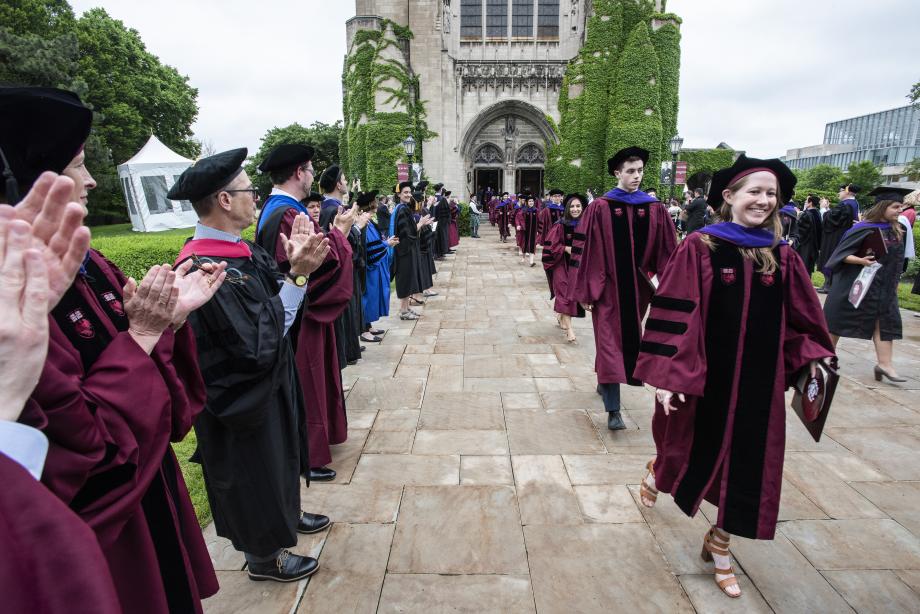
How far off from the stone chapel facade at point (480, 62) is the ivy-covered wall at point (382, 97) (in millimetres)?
802

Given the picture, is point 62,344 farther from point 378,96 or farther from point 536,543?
point 378,96

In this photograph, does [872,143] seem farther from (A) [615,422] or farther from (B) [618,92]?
(A) [615,422]

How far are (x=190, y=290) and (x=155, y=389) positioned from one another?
1.24ft

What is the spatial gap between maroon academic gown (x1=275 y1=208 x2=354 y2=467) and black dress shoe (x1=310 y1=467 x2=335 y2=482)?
0.09 m

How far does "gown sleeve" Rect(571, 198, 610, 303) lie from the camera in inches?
168

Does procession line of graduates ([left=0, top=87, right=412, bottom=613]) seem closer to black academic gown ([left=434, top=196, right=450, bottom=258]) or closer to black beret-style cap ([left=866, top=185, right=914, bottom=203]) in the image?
black beret-style cap ([left=866, top=185, right=914, bottom=203])

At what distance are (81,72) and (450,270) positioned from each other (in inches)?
961

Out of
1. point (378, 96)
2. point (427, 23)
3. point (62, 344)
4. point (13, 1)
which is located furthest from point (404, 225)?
point (13, 1)

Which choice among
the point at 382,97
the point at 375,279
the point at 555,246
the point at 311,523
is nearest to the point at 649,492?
the point at 311,523

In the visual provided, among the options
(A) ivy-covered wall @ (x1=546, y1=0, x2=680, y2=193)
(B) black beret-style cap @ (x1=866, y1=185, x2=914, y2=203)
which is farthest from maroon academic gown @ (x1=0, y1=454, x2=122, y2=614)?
(A) ivy-covered wall @ (x1=546, y1=0, x2=680, y2=193)

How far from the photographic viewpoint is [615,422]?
167 inches

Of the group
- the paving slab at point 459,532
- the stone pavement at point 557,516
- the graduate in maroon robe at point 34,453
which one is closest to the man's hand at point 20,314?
the graduate in maroon robe at point 34,453

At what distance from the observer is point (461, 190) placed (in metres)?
27.5

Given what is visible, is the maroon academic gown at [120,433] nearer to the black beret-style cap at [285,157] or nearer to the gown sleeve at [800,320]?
the black beret-style cap at [285,157]
